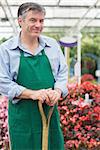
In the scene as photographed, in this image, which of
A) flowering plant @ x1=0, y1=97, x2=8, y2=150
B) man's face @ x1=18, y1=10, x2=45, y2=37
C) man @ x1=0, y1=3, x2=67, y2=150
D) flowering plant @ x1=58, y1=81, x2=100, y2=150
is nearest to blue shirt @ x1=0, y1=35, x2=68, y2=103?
man @ x1=0, y1=3, x2=67, y2=150

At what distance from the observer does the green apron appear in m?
2.40

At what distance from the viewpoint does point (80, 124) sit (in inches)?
172

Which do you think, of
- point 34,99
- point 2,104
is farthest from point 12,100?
point 2,104

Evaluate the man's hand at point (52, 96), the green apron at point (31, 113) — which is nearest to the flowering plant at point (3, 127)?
the green apron at point (31, 113)

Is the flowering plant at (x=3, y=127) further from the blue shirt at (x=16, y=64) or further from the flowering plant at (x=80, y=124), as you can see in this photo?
the blue shirt at (x=16, y=64)

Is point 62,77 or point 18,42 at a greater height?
point 18,42

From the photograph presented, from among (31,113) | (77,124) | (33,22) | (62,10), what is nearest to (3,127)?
(77,124)

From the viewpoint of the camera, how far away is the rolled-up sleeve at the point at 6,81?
233cm

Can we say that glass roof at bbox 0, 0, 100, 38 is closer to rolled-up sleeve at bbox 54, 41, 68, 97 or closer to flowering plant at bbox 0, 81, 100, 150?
flowering plant at bbox 0, 81, 100, 150

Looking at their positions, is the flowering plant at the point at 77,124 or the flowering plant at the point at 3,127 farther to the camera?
the flowering plant at the point at 3,127

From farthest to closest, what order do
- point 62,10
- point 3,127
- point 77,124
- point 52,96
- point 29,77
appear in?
point 62,10
point 3,127
point 77,124
point 29,77
point 52,96

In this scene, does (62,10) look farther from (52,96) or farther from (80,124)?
(52,96)

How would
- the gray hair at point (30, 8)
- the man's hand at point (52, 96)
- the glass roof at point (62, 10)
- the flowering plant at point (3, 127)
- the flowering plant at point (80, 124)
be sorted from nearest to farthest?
the man's hand at point (52, 96) → the gray hair at point (30, 8) → the flowering plant at point (80, 124) → the flowering plant at point (3, 127) → the glass roof at point (62, 10)

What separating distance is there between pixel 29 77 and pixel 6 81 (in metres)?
0.13
